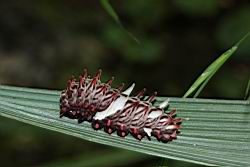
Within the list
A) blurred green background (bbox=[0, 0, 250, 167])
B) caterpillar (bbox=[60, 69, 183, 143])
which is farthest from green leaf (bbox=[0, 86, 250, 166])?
blurred green background (bbox=[0, 0, 250, 167])

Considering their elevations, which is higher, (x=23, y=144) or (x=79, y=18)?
(x=79, y=18)

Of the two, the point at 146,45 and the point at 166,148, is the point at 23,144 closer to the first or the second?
the point at 146,45

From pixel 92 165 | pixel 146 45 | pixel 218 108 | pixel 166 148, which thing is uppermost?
pixel 146 45

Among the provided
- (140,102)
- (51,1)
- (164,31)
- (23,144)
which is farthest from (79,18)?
(140,102)

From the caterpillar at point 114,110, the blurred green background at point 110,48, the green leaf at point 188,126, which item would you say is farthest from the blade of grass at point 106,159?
Result: the green leaf at point 188,126

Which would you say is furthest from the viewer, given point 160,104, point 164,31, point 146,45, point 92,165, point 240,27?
point 164,31

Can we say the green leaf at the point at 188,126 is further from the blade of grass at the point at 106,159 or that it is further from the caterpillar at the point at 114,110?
the blade of grass at the point at 106,159

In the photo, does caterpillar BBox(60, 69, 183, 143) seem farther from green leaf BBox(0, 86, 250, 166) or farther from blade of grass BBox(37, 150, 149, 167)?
blade of grass BBox(37, 150, 149, 167)
